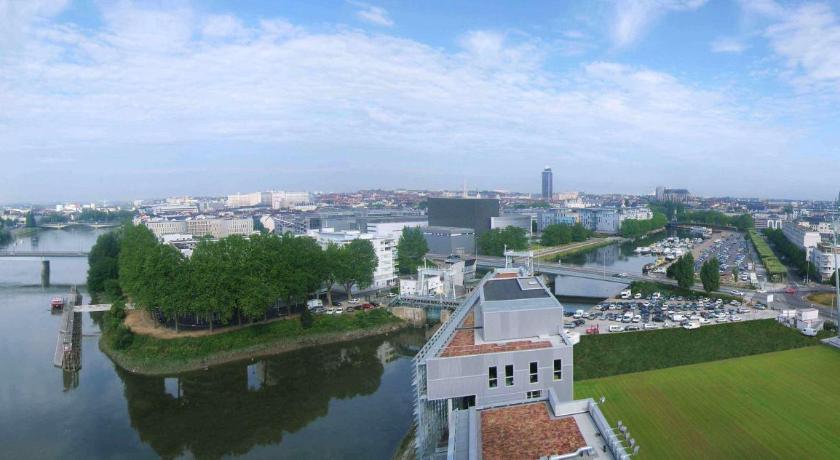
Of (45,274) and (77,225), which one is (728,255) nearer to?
(45,274)

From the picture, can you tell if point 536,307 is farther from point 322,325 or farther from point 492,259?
point 492,259

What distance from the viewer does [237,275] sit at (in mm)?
18000

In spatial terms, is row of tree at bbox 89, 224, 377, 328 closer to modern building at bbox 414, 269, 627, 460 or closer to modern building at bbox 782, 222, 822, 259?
modern building at bbox 414, 269, 627, 460

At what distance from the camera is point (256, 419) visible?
12.8 meters

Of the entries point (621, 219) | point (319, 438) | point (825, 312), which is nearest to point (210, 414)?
point (319, 438)

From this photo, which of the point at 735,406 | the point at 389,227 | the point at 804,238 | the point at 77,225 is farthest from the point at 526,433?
the point at 77,225

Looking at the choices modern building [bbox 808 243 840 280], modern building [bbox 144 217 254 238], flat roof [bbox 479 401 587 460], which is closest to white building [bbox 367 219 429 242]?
modern building [bbox 144 217 254 238]

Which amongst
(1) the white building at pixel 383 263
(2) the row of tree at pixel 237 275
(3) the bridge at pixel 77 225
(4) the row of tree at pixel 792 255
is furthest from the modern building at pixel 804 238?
(3) the bridge at pixel 77 225

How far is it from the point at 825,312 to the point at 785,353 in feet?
21.5

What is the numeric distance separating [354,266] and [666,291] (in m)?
13.6

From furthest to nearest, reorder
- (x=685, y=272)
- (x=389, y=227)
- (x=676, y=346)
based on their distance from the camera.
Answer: (x=389, y=227) → (x=685, y=272) → (x=676, y=346)

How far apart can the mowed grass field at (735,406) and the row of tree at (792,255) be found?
14793 mm

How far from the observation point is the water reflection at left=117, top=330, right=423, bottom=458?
11922 mm

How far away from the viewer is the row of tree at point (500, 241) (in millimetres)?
38281
